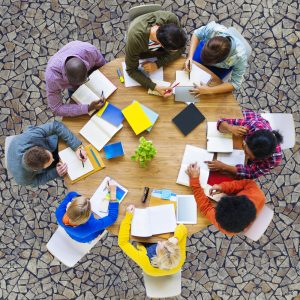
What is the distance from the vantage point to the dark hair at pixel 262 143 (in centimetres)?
292

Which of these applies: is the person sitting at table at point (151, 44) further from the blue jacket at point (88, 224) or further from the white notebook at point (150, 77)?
the blue jacket at point (88, 224)

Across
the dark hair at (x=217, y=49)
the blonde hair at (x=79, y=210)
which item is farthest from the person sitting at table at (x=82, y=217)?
the dark hair at (x=217, y=49)

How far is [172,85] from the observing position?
330cm

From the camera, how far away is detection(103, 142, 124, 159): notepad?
10.5 feet

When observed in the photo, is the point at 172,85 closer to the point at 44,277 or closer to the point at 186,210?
the point at 186,210

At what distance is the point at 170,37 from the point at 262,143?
103 centimetres

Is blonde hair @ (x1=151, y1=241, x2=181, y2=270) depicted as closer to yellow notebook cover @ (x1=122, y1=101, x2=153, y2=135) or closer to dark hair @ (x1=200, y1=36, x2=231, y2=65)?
yellow notebook cover @ (x1=122, y1=101, x2=153, y2=135)

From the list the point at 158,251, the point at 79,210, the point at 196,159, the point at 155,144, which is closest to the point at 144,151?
the point at 155,144

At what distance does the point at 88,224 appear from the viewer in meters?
3.14

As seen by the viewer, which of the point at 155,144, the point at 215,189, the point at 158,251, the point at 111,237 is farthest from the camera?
the point at 111,237

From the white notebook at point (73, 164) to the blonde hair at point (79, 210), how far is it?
263 millimetres

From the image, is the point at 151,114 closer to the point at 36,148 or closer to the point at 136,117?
the point at 136,117

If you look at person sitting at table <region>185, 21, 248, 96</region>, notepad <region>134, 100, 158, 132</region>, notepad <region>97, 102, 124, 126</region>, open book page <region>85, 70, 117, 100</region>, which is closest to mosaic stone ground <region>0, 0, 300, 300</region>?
person sitting at table <region>185, 21, 248, 96</region>

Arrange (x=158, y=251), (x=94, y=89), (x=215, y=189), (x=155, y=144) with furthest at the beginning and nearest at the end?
(x=94, y=89), (x=155, y=144), (x=215, y=189), (x=158, y=251)
